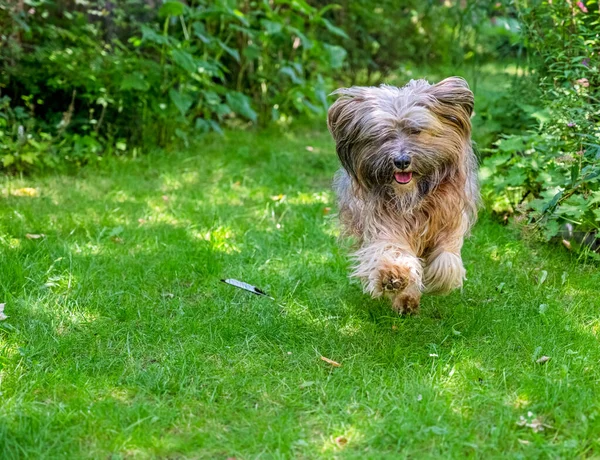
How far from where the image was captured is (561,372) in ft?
11.6

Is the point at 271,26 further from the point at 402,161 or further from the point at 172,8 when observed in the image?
the point at 402,161

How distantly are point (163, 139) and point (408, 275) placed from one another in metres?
4.86

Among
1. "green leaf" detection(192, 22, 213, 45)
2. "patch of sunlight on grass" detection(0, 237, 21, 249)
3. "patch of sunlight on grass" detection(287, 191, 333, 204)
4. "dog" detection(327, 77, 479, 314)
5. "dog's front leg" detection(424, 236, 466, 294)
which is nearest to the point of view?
"dog" detection(327, 77, 479, 314)

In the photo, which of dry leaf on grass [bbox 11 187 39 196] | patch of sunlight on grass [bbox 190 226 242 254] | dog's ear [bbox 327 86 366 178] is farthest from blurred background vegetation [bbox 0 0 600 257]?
patch of sunlight on grass [bbox 190 226 242 254]

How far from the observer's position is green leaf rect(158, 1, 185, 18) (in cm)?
737

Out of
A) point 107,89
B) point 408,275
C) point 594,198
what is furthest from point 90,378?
point 107,89

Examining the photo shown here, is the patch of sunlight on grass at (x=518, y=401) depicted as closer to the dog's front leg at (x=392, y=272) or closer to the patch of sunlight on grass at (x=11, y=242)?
the dog's front leg at (x=392, y=272)

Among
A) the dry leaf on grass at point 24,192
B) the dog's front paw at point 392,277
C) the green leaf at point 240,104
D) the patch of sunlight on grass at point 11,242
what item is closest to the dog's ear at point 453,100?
the dog's front paw at point 392,277

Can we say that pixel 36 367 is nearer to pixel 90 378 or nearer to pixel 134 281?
pixel 90 378

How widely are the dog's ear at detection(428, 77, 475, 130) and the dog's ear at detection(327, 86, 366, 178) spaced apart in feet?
1.29

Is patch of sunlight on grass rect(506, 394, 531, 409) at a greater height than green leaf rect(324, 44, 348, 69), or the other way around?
patch of sunlight on grass rect(506, 394, 531, 409)

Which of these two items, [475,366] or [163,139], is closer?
[475,366]

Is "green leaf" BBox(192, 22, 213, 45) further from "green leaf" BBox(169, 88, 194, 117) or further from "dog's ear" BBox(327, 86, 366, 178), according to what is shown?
"dog's ear" BBox(327, 86, 366, 178)

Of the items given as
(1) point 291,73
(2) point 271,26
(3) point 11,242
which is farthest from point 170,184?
(1) point 291,73
